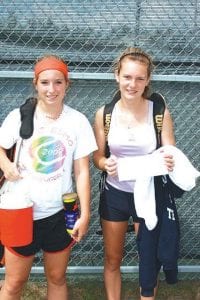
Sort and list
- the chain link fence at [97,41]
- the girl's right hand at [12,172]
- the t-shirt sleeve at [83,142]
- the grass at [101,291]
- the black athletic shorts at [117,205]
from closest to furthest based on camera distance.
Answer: the girl's right hand at [12,172]
the t-shirt sleeve at [83,142]
the black athletic shorts at [117,205]
the chain link fence at [97,41]
the grass at [101,291]

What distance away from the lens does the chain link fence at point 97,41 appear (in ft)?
11.4

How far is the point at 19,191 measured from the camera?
101 inches

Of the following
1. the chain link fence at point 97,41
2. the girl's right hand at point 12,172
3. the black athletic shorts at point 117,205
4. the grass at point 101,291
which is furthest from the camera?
the grass at point 101,291

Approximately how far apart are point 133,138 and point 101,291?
1.46 m

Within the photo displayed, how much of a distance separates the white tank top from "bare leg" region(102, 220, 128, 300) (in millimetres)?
435

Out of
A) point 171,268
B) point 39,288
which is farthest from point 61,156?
point 39,288

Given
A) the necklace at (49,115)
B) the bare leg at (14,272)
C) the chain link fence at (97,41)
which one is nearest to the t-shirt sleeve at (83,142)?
the necklace at (49,115)

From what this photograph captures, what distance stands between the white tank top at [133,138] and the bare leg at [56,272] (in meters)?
0.63

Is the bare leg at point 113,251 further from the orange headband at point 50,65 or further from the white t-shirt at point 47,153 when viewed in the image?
the orange headband at point 50,65

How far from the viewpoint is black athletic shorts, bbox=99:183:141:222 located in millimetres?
2812

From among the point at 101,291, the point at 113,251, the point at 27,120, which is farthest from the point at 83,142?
the point at 101,291

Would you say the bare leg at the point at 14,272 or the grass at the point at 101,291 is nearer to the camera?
the bare leg at the point at 14,272

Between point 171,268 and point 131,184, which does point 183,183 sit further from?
point 171,268

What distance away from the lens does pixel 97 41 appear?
11.7ft
